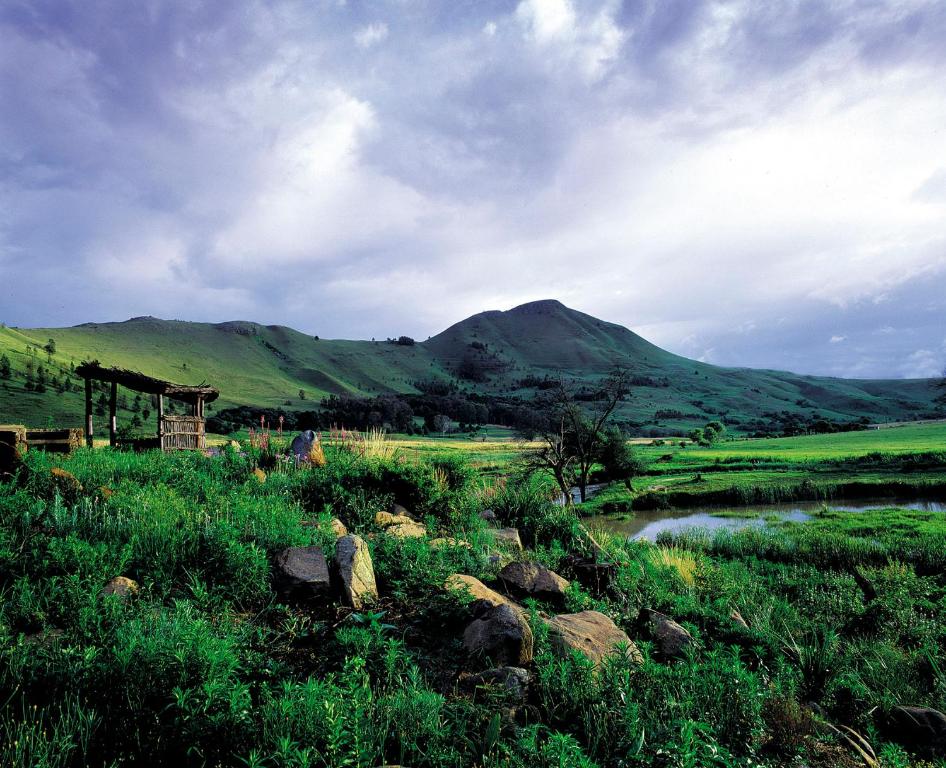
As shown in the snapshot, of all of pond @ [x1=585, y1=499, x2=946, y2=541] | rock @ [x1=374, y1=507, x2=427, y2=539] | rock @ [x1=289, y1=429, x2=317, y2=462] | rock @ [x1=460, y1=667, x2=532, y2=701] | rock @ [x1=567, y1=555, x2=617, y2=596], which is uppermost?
rock @ [x1=289, y1=429, x2=317, y2=462]

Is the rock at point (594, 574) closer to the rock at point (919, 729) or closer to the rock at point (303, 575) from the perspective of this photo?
the rock at point (919, 729)

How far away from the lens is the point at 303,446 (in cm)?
1391

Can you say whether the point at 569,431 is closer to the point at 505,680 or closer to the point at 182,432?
the point at 182,432

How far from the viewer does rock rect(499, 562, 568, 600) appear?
7387 millimetres

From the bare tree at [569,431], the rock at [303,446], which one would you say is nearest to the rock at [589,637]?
the rock at [303,446]

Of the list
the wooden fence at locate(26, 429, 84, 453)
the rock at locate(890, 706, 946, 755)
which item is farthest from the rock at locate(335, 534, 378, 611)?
the wooden fence at locate(26, 429, 84, 453)

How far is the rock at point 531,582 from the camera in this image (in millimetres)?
7387

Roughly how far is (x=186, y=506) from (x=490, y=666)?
524 cm

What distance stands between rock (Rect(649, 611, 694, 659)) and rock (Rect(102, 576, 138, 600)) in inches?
232

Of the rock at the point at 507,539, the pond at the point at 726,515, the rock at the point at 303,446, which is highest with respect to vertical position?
the rock at the point at 303,446

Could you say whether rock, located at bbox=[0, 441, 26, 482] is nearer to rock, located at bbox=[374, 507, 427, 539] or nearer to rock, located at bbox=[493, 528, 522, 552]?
rock, located at bbox=[374, 507, 427, 539]

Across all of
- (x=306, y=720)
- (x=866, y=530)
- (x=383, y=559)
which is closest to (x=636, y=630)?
(x=383, y=559)

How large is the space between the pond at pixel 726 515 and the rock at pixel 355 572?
26026mm

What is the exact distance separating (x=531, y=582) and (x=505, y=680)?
307cm
